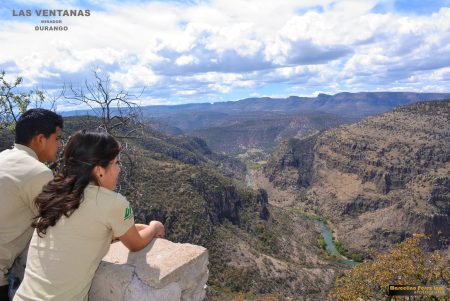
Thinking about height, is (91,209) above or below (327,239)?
above

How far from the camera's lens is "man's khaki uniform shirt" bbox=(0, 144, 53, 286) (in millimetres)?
5371

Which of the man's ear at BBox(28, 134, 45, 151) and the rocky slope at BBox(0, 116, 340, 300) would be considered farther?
the rocky slope at BBox(0, 116, 340, 300)

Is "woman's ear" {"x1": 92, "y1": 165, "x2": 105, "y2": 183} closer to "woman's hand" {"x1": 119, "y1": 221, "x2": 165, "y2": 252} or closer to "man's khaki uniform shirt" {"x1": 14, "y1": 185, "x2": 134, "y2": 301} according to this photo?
"man's khaki uniform shirt" {"x1": 14, "y1": 185, "x2": 134, "y2": 301}

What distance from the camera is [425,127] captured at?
15375 centimetres

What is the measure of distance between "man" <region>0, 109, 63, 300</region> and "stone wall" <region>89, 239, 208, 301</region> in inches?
52.8

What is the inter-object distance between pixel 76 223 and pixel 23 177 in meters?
1.45

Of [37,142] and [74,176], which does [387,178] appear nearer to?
[37,142]

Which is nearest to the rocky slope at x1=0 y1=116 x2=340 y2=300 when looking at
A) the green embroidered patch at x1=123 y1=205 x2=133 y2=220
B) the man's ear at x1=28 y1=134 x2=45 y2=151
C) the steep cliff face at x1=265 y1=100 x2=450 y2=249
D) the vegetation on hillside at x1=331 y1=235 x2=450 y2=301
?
the vegetation on hillside at x1=331 y1=235 x2=450 y2=301

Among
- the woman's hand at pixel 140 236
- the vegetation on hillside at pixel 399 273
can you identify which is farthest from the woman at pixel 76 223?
the vegetation on hillside at pixel 399 273

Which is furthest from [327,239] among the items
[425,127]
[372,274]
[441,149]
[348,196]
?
[372,274]

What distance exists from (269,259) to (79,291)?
7836cm

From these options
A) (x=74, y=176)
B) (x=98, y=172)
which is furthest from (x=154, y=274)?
(x=74, y=176)

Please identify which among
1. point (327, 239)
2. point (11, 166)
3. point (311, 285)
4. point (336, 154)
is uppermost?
point (11, 166)

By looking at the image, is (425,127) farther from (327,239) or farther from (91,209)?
(91,209)
